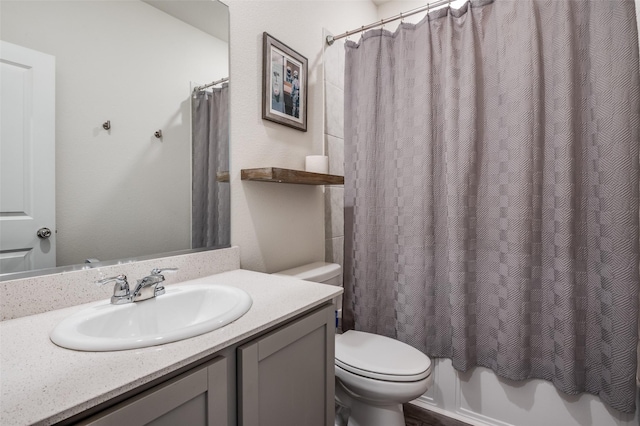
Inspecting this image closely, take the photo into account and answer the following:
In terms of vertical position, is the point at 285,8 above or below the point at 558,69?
above

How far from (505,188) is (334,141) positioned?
3.39ft

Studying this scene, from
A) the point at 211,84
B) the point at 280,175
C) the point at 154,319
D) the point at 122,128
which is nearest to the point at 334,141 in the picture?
the point at 280,175

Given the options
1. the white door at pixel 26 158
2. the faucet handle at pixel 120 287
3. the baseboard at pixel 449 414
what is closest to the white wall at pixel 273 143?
the faucet handle at pixel 120 287

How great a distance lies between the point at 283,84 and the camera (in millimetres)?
1600

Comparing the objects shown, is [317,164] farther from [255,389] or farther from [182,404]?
[182,404]

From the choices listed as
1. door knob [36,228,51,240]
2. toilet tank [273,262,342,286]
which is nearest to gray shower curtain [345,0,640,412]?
toilet tank [273,262,342,286]

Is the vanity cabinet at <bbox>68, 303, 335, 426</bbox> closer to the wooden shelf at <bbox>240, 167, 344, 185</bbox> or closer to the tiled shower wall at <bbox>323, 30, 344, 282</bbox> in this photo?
the wooden shelf at <bbox>240, 167, 344, 185</bbox>

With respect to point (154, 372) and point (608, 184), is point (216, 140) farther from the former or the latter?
point (608, 184)

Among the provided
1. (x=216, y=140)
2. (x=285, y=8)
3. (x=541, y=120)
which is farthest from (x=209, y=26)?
(x=541, y=120)

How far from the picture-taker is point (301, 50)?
1762 mm

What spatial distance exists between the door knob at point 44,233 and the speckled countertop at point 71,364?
0.21m

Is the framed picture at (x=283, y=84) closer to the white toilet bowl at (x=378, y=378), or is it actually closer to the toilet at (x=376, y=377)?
the toilet at (x=376, y=377)

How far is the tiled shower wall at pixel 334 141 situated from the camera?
198 cm

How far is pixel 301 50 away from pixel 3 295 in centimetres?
164
